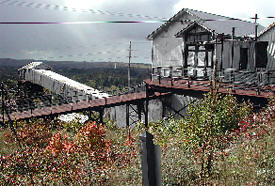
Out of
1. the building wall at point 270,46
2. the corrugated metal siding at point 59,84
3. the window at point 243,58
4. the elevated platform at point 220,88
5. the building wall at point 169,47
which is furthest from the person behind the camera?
the corrugated metal siding at point 59,84

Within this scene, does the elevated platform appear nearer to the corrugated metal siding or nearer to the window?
the window

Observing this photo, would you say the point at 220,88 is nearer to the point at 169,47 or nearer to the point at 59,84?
the point at 169,47

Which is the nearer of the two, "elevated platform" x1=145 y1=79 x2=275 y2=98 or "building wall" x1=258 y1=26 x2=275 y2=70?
"elevated platform" x1=145 y1=79 x2=275 y2=98

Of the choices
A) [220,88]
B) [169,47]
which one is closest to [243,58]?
[169,47]

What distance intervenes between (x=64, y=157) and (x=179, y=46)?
1793cm

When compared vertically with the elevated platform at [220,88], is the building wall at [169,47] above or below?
above

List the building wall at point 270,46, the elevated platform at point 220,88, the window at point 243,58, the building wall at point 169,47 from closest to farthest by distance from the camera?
the elevated platform at point 220,88 < the building wall at point 270,46 < the window at point 243,58 < the building wall at point 169,47

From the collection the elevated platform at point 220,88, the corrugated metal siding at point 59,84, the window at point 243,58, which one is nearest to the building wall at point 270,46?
the window at point 243,58

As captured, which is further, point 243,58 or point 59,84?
point 59,84

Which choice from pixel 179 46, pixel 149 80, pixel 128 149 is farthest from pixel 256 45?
pixel 128 149

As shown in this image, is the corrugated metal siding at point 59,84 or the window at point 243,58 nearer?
the window at point 243,58

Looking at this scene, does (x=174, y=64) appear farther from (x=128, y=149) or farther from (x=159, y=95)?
(x=128, y=149)

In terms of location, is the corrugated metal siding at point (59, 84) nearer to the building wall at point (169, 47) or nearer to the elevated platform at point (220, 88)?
the building wall at point (169, 47)

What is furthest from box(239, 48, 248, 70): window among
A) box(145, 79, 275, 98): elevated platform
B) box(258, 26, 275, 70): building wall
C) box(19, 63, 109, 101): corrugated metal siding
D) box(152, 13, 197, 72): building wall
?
box(19, 63, 109, 101): corrugated metal siding
